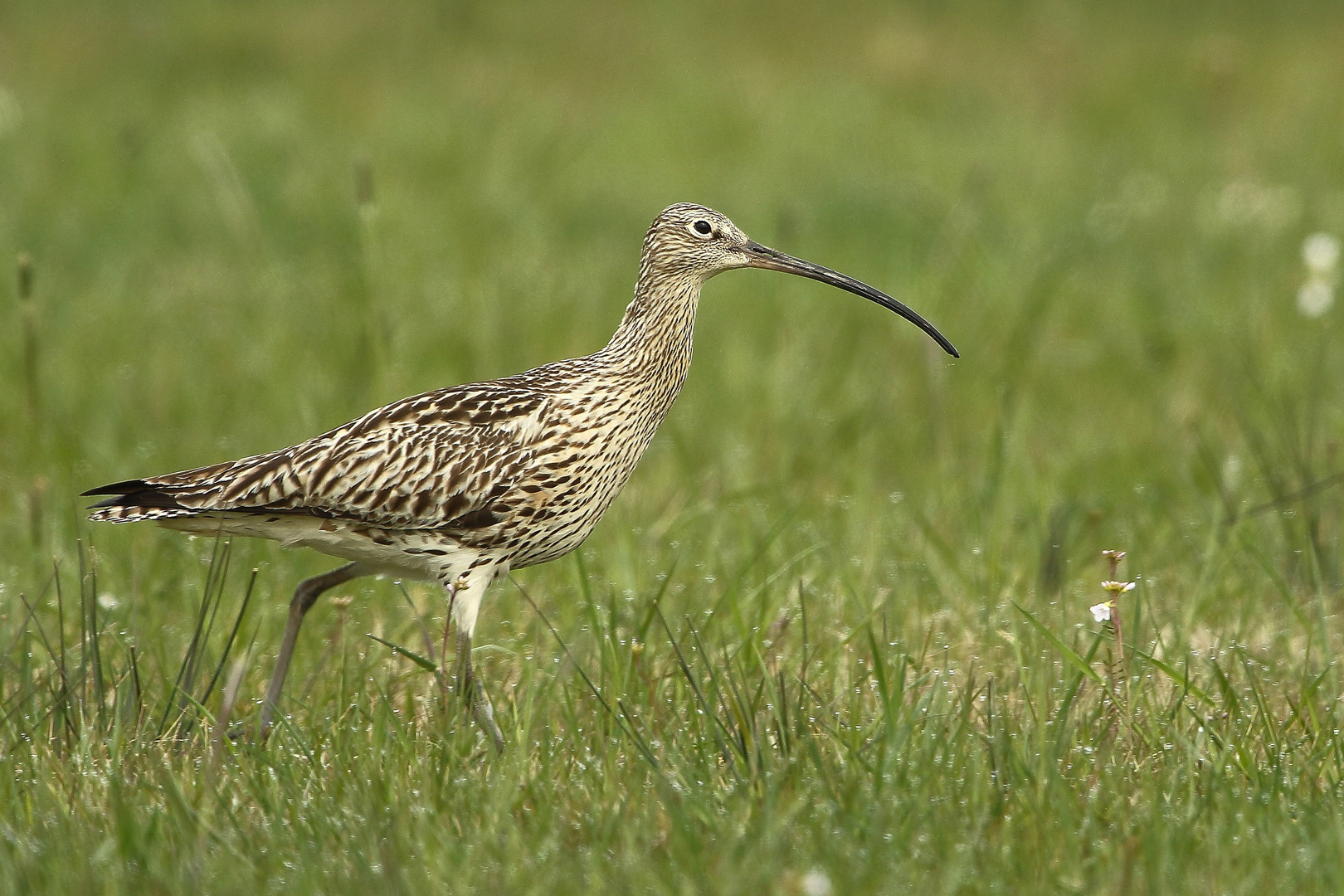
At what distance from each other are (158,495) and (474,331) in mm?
4152

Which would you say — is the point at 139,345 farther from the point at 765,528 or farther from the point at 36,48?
the point at 36,48

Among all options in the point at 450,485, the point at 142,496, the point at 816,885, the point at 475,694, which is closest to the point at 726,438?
the point at 450,485

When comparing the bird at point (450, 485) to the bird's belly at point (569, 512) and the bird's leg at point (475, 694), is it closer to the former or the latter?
the bird's belly at point (569, 512)

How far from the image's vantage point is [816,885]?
298 centimetres

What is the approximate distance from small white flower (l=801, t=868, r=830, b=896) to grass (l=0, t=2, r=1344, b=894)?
31mm

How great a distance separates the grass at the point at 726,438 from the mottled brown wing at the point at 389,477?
1.19 feet

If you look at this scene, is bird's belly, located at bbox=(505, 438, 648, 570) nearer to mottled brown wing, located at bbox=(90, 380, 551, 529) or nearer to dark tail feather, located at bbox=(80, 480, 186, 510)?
mottled brown wing, located at bbox=(90, 380, 551, 529)

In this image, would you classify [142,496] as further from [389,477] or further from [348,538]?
[389,477]

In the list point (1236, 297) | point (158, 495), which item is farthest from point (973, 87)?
Result: point (158, 495)

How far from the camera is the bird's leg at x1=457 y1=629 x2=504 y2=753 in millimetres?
4094

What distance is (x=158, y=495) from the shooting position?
466 cm

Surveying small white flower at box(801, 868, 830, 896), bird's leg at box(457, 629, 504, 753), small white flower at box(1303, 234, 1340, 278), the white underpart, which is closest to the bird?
the white underpart

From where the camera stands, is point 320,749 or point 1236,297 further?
point 1236,297

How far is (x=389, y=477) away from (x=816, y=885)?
205 cm
